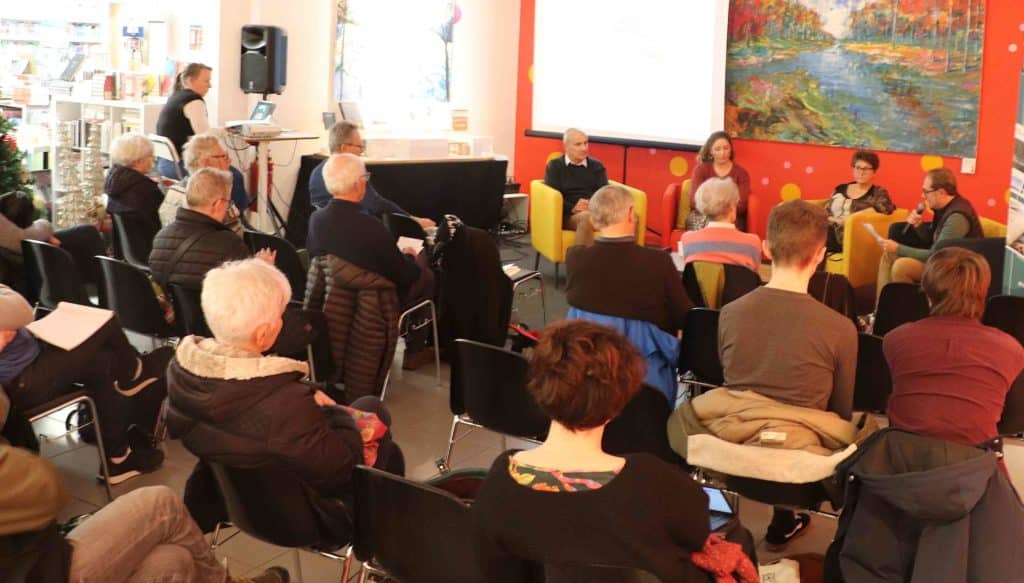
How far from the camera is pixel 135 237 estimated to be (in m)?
6.00

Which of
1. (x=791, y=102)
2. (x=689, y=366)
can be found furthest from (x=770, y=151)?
(x=689, y=366)

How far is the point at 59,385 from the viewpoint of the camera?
3.86 meters

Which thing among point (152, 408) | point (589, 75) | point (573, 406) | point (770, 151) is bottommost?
point (152, 408)

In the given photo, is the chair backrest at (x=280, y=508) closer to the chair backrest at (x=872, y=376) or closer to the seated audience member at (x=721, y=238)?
the chair backrest at (x=872, y=376)

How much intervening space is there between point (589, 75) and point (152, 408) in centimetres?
652

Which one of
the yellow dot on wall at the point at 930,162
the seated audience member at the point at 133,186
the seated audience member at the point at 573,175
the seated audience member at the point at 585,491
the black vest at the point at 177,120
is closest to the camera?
the seated audience member at the point at 585,491

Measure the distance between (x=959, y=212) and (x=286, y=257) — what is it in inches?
157

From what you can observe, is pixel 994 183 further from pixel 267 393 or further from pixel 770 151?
pixel 267 393

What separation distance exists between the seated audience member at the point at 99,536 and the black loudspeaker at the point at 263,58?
6.42 m

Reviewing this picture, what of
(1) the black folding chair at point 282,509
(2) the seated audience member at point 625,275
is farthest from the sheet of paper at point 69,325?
Answer: (2) the seated audience member at point 625,275

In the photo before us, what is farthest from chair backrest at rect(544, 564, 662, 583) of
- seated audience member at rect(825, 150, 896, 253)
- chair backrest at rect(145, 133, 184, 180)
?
chair backrest at rect(145, 133, 184, 180)

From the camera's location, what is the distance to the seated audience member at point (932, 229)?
6.48 meters

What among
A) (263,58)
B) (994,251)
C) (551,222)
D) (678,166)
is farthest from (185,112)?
(994,251)

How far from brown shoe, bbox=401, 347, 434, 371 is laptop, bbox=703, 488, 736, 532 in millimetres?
2820
